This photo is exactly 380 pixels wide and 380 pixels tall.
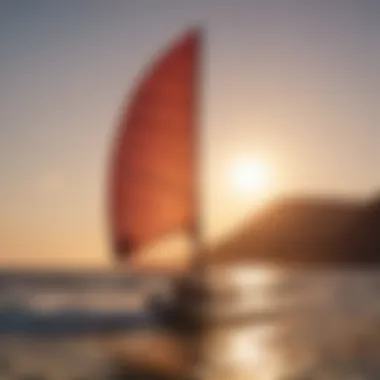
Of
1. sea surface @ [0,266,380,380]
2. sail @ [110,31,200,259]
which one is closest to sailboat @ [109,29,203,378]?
sail @ [110,31,200,259]

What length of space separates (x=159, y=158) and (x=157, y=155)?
0.06 feet

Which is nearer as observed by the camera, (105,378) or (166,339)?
(105,378)

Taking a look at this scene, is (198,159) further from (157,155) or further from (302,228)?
(302,228)

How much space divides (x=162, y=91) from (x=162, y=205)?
0.50 m

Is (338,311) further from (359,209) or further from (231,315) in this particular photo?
(359,209)

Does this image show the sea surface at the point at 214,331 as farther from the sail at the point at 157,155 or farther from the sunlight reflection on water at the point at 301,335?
the sail at the point at 157,155

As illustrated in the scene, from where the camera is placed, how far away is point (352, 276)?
24.6 feet

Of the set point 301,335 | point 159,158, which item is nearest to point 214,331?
point 301,335

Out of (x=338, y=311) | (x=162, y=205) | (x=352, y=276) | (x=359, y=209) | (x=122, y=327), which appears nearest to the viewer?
(x=162, y=205)

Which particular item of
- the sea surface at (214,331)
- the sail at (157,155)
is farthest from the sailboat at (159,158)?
the sea surface at (214,331)

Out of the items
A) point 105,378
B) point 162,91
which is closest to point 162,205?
point 162,91

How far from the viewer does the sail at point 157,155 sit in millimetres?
3037

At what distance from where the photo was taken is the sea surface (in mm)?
2740

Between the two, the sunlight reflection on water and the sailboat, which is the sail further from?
the sunlight reflection on water
